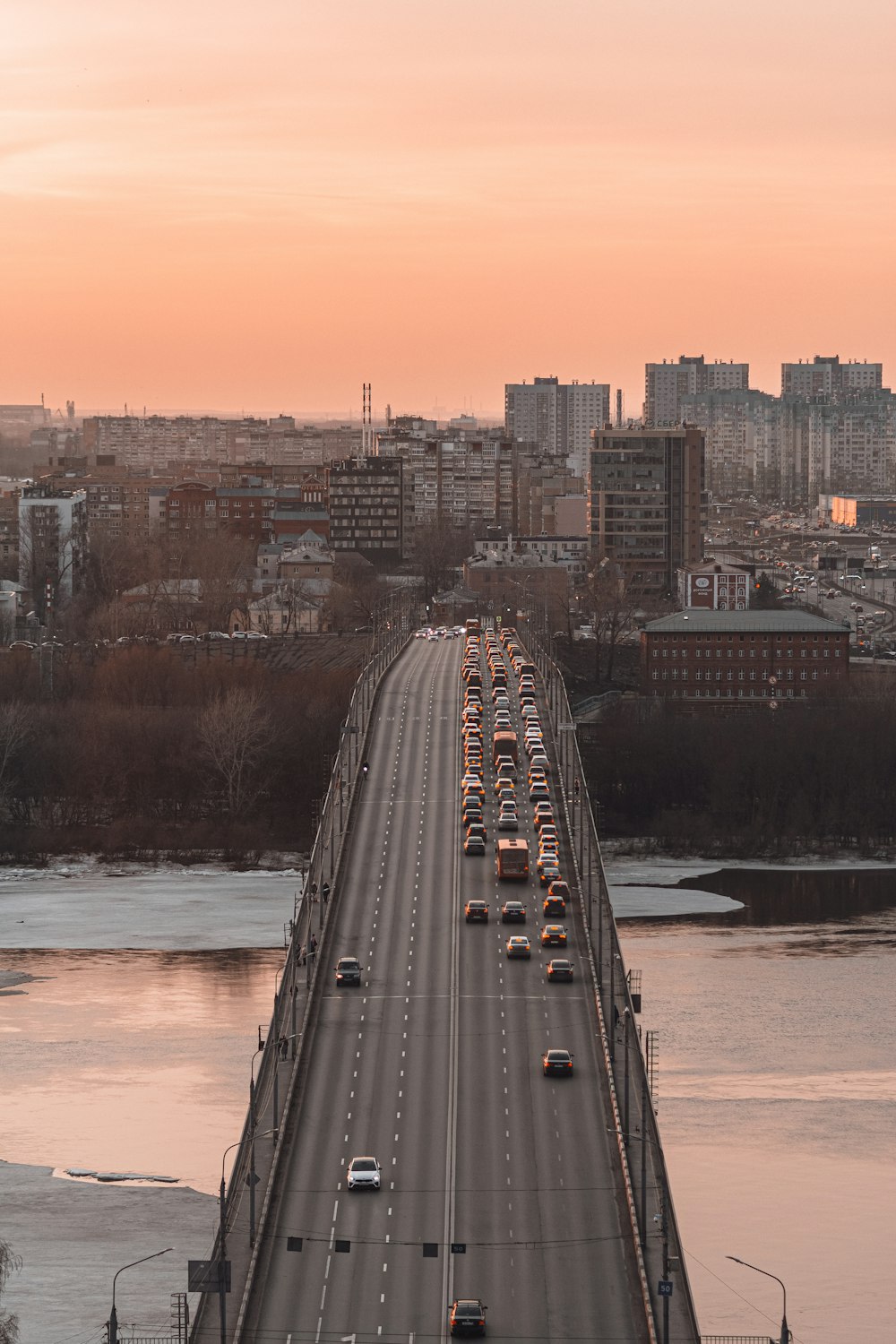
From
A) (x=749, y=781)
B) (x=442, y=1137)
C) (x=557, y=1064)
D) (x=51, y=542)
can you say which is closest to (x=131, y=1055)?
(x=557, y=1064)

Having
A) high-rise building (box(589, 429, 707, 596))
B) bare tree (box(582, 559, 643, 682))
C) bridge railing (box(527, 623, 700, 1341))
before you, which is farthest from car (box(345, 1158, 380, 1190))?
high-rise building (box(589, 429, 707, 596))

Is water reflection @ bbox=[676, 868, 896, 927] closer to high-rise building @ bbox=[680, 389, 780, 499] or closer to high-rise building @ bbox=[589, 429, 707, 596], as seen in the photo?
high-rise building @ bbox=[589, 429, 707, 596]

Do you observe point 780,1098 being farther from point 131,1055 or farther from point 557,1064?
point 131,1055

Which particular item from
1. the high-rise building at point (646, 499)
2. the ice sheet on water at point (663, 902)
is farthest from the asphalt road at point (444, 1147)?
the high-rise building at point (646, 499)

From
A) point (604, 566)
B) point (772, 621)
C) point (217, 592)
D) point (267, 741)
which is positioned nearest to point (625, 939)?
point (267, 741)

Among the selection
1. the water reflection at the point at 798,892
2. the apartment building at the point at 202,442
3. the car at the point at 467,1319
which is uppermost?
the apartment building at the point at 202,442

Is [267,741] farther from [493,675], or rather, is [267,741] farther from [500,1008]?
[500,1008]

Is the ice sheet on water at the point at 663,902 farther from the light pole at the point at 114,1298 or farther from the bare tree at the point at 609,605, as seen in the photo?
the bare tree at the point at 609,605
